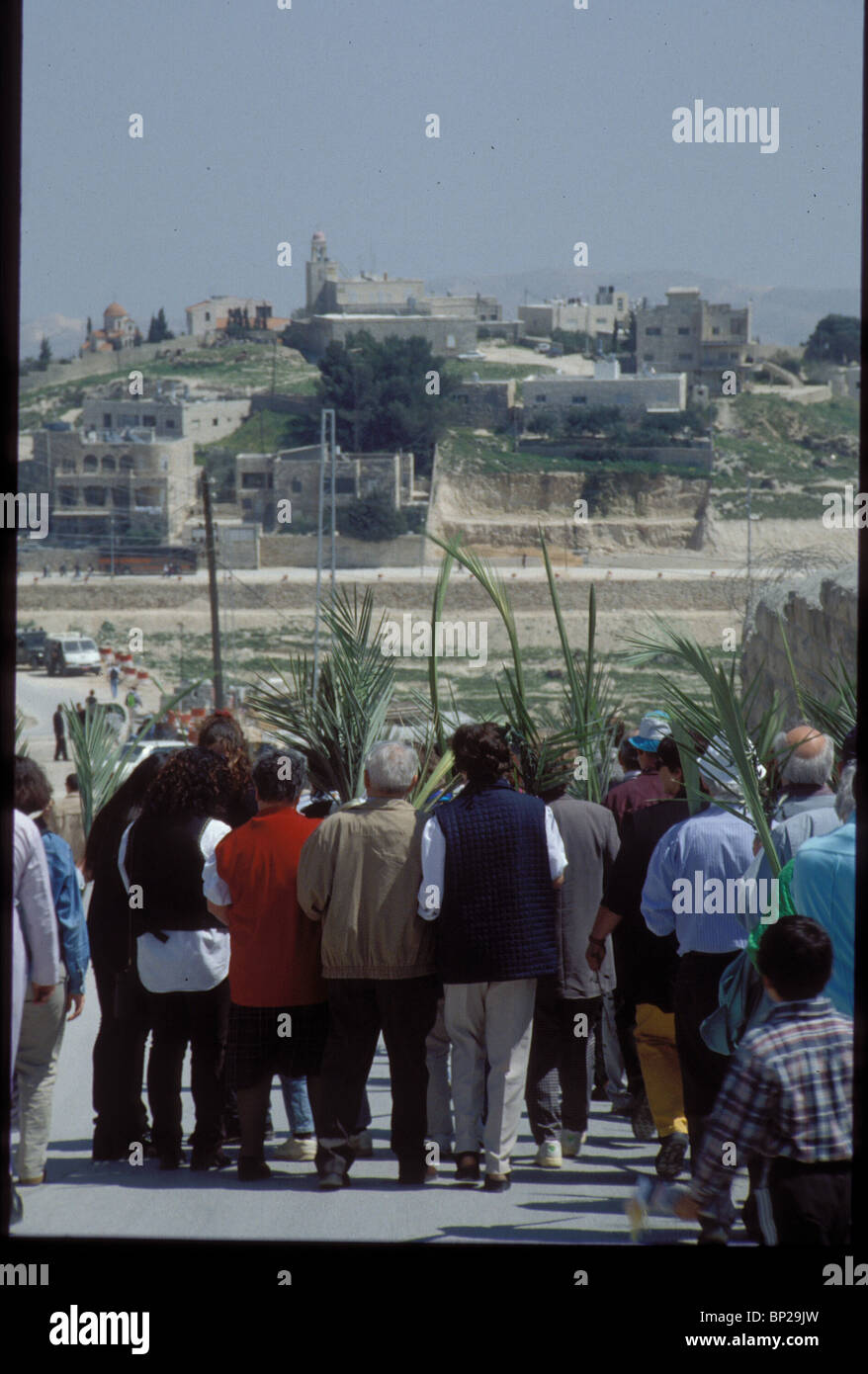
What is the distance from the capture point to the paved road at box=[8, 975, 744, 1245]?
3.47m

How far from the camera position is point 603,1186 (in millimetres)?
4066

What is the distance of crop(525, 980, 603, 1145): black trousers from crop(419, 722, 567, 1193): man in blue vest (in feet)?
1.09

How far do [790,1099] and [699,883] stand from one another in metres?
1.26

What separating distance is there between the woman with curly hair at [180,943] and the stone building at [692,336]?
86.9 m

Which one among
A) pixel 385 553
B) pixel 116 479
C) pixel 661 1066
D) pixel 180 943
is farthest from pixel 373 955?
pixel 116 479

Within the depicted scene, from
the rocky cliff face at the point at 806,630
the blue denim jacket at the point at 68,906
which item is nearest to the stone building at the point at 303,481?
the rocky cliff face at the point at 806,630

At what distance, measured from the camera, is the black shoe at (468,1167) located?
3.98 m

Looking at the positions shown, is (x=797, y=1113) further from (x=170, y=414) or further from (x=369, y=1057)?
(x=170, y=414)

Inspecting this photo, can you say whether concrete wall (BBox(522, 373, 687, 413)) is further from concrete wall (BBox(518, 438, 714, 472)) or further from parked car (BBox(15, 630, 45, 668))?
parked car (BBox(15, 630, 45, 668))

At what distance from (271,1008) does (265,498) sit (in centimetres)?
6641

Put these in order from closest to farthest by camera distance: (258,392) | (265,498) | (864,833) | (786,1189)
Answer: (786,1189), (864,833), (265,498), (258,392)

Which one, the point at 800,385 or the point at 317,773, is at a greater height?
the point at 800,385
